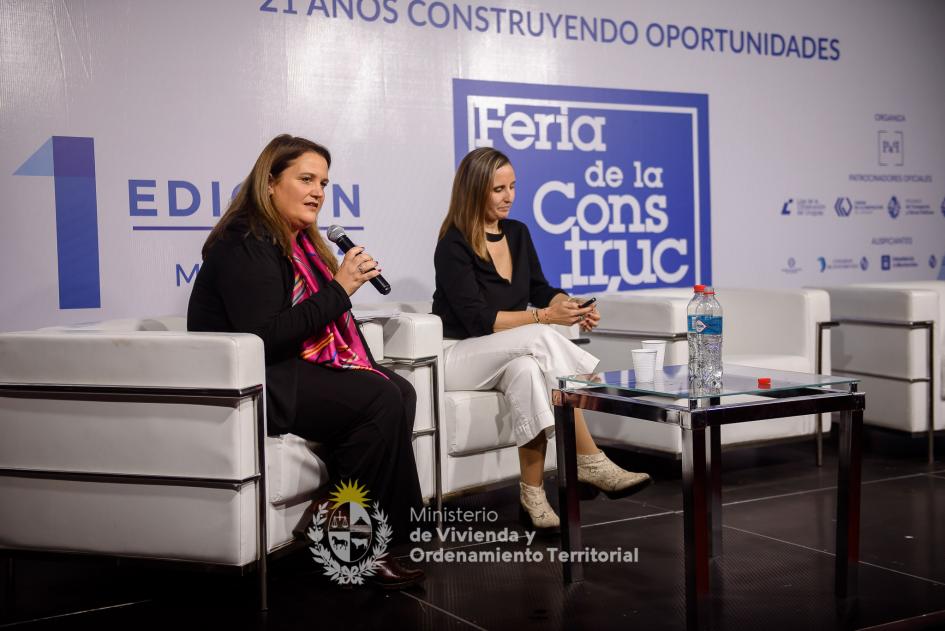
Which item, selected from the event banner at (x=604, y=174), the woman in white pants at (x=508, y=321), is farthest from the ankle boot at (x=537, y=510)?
the event banner at (x=604, y=174)

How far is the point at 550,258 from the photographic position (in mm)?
5082

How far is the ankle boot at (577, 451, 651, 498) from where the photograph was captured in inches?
134

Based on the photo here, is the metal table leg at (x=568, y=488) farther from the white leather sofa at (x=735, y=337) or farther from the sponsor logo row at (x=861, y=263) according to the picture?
the sponsor logo row at (x=861, y=263)

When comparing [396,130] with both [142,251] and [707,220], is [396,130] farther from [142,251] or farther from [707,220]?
[707,220]

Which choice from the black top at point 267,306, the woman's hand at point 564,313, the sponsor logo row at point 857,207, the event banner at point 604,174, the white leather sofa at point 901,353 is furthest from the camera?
the sponsor logo row at point 857,207

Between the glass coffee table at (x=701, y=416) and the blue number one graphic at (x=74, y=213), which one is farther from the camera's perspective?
the blue number one graphic at (x=74, y=213)

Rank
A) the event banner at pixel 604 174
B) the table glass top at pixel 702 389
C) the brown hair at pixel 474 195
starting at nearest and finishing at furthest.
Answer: the table glass top at pixel 702 389 → the brown hair at pixel 474 195 → the event banner at pixel 604 174

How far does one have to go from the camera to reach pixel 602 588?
2.92 m

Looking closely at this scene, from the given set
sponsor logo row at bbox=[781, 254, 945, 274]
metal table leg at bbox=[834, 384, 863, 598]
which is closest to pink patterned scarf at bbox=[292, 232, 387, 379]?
metal table leg at bbox=[834, 384, 863, 598]

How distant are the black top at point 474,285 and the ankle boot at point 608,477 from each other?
0.66 m

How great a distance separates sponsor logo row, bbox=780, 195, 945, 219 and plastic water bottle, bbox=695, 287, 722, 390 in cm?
322

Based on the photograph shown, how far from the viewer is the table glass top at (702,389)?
261cm

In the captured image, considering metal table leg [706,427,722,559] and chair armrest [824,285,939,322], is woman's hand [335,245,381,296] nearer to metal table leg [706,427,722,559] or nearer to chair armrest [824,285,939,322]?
metal table leg [706,427,722,559]

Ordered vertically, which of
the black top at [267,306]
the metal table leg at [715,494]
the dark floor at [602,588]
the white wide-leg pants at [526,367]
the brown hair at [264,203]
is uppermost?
the brown hair at [264,203]
